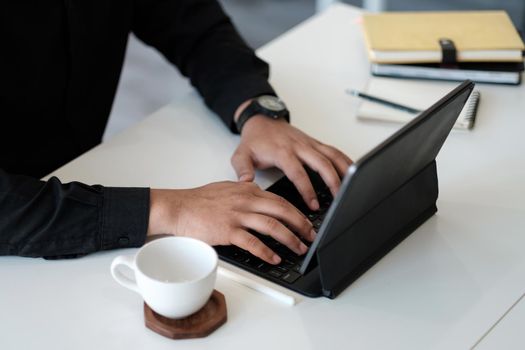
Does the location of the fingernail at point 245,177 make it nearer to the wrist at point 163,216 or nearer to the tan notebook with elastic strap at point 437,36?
the wrist at point 163,216

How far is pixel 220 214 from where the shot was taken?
124 centimetres

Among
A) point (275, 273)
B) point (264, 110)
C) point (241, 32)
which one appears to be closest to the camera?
point (275, 273)

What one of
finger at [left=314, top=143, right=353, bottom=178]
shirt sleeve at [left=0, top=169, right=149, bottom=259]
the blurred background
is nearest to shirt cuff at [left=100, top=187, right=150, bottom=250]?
shirt sleeve at [left=0, top=169, right=149, bottom=259]

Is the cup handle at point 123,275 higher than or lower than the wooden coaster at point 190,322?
higher

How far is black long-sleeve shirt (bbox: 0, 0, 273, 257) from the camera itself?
1606mm

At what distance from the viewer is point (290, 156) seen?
142cm

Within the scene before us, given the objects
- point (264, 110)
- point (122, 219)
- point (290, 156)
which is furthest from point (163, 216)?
point (264, 110)

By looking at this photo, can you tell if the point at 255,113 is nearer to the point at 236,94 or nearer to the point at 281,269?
the point at 236,94

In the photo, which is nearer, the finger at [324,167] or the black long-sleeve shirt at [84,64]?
the finger at [324,167]

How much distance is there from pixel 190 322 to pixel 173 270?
7 centimetres

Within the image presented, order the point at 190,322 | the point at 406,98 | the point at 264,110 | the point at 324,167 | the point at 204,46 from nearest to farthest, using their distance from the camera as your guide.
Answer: the point at 190,322 → the point at 324,167 → the point at 264,110 → the point at 406,98 → the point at 204,46

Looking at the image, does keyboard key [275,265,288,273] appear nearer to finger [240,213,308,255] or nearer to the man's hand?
finger [240,213,308,255]

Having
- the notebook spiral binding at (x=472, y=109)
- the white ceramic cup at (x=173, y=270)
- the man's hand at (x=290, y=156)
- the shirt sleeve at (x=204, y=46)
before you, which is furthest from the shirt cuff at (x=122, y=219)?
the notebook spiral binding at (x=472, y=109)

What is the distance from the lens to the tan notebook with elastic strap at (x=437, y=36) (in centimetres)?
175
